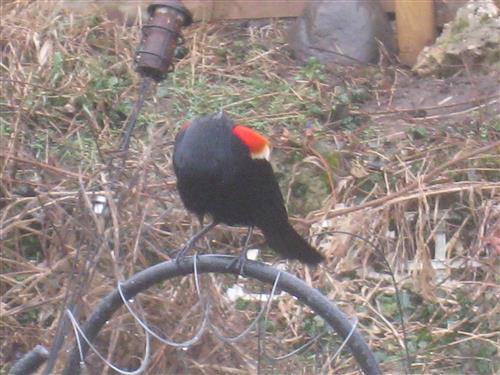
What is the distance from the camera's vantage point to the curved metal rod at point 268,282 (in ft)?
11.6

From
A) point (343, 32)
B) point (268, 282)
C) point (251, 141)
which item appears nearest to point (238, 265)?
point (268, 282)

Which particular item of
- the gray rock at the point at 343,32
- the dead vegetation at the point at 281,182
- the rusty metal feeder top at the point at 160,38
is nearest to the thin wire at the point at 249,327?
the dead vegetation at the point at 281,182

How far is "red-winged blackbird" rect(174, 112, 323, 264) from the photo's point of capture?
3.60 meters

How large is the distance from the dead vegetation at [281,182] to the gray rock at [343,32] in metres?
0.14

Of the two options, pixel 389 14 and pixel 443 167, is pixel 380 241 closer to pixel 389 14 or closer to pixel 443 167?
pixel 443 167

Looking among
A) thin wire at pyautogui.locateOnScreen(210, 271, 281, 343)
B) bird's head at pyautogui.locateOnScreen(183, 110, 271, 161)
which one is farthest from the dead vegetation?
bird's head at pyautogui.locateOnScreen(183, 110, 271, 161)

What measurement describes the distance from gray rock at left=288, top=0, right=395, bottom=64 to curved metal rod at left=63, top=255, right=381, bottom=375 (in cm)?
338

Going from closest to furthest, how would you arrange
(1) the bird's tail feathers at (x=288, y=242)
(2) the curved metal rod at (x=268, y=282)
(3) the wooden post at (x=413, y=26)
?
(2) the curved metal rod at (x=268, y=282) < (1) the bird's tail feathers at (x=288, y=242) < (3) the wooden post at (x=413, y=26)

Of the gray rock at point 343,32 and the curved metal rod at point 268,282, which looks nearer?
the curved metal rod at point 268,282

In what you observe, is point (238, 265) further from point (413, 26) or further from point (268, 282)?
point (413, 26)

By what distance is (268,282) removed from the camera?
364 centimetres

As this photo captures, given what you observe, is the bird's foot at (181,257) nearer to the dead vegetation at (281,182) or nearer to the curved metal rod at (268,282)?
the curved metal rod at (268,282)

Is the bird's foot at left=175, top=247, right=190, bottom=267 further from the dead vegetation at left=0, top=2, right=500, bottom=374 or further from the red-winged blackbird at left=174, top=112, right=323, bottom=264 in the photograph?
the dead vegetation at left=0, top=2, right=500, bottom=374

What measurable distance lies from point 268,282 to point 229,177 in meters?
0.35
